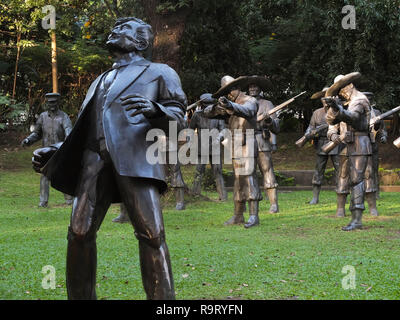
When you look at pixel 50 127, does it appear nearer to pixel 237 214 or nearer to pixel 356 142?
pixel 237 214

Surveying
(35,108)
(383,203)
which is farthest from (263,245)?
(35,108)

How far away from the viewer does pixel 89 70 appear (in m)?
25.3

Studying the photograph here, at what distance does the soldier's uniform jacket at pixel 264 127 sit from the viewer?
1191 centimetres

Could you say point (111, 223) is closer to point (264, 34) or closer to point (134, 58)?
point (134, 58)

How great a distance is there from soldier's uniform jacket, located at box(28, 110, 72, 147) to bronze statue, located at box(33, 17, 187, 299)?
8.37 m

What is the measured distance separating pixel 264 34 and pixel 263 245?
64.3ft

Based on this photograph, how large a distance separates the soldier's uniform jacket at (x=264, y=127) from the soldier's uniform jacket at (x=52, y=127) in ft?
12.5

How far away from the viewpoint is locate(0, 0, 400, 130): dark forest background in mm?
16391

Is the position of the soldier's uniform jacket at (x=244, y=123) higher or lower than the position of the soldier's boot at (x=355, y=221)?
higher

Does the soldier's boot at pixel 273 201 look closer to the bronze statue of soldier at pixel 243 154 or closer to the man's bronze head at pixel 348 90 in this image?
the bronze statue of soldier at pixel 243 154

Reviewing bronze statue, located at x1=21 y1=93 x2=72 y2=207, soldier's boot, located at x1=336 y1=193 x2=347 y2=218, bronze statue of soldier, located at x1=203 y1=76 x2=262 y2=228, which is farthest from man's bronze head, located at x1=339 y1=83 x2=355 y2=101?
bronze statue, located at x1=21 y1=93 x2=72 y2=207

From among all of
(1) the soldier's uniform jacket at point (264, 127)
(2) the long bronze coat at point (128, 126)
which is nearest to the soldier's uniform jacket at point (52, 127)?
(1) the soldier's uniform jacket at point (264, 127)

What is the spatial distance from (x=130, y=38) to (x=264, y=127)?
7177mm

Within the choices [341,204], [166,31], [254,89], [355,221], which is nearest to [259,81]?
[254,89]
